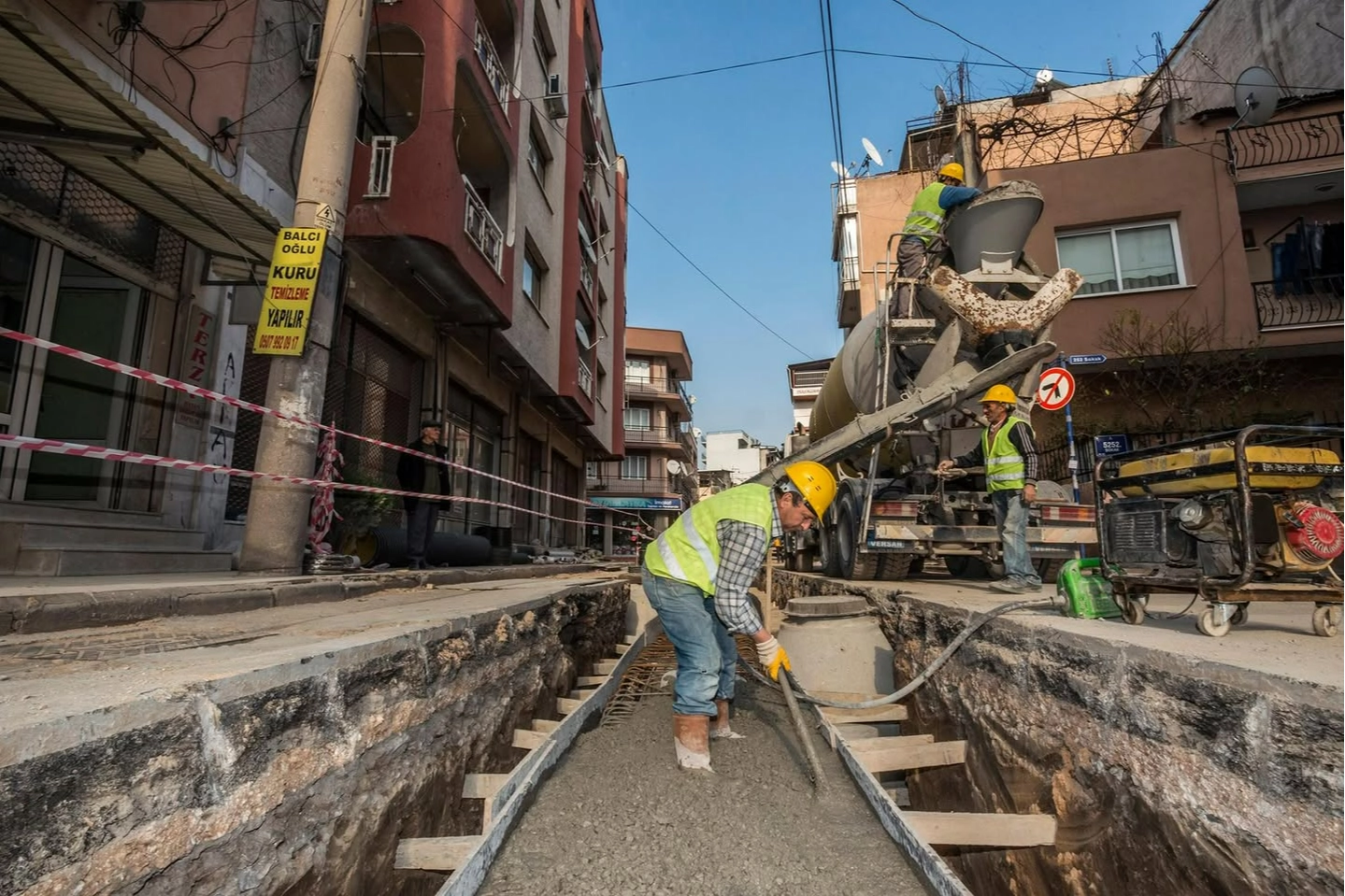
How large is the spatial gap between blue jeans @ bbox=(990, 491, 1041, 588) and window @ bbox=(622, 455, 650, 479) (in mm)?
35125

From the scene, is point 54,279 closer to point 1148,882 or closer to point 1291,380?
point 1148,882

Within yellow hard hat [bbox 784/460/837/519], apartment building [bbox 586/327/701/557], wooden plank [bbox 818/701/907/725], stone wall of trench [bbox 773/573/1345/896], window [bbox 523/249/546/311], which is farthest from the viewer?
apartment building [bbox 586/327/701/557]

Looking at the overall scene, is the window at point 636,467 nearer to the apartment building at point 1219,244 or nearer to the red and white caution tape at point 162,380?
the apartment building at point 1219,244

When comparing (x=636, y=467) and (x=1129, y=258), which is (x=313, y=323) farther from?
(x=636, y=467)

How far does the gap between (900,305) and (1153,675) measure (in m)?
4.68

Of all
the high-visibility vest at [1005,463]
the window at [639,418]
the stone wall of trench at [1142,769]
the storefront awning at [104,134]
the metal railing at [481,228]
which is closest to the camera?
the stone wall of trench at [1142,769]

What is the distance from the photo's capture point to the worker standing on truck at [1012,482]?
5.09 m

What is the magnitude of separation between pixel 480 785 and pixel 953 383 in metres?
4.85

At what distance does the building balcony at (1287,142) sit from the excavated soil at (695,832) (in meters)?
14.3

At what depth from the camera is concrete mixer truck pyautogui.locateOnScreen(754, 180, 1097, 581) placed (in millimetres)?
5934

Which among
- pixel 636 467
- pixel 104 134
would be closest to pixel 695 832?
pixel 104 134

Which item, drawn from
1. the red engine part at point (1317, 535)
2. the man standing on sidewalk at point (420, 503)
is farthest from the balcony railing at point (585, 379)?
the red engine part at point (1317, 535)

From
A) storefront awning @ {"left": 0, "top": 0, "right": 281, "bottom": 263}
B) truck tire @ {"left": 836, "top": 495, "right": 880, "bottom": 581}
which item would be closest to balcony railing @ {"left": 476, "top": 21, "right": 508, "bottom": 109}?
storefront awning @ {"left": 0, "top": 0, "right": 281, "bottom": 263}

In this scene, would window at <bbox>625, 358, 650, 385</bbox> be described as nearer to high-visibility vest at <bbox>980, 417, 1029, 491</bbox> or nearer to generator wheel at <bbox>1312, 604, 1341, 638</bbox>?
high-visibility vest at <bbox>980, 417, 1029, 491</bbox>
